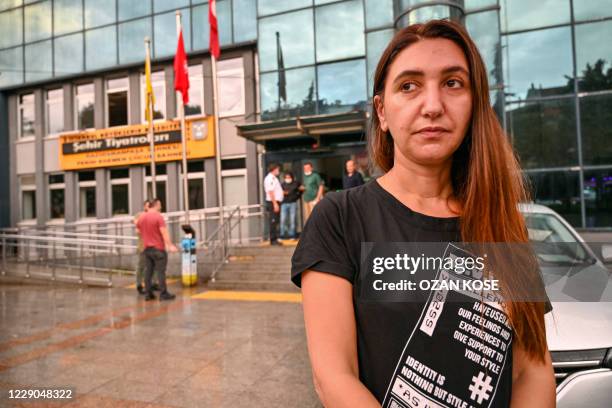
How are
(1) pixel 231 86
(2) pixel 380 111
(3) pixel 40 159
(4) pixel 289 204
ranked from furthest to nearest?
(3) pixel 40 159, (1) pixel 231 86, (4) pixel 289 204, (2) pixel 380 111

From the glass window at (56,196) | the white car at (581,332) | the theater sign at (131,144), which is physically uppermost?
the theater sign at (131,144)

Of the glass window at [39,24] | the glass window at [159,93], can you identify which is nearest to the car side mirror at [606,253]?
the glass window at [159,93]

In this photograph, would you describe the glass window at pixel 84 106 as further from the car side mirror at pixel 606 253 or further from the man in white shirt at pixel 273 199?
the car side mirror at pixel 606 253

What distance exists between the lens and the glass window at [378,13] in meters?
10.5

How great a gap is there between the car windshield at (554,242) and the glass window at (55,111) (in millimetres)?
18926

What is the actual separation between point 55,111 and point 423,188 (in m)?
20.5

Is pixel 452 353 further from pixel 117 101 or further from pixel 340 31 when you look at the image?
pixel 117 101

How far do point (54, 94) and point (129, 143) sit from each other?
16.5 feet

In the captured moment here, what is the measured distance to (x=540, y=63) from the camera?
1070 centimetres

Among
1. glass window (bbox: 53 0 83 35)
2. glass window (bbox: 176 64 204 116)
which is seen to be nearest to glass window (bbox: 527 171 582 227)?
glass window (bbox: 176 64 204 116)

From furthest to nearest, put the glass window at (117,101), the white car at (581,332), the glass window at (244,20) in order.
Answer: the glass window at (117,101)
the glass window at (244,20)
the white car at (581,332)

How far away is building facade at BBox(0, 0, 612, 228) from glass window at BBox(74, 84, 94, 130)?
6 cm

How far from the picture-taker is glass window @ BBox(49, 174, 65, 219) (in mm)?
17672

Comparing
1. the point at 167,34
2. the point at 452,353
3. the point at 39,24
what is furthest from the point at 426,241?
the point at 39,24
